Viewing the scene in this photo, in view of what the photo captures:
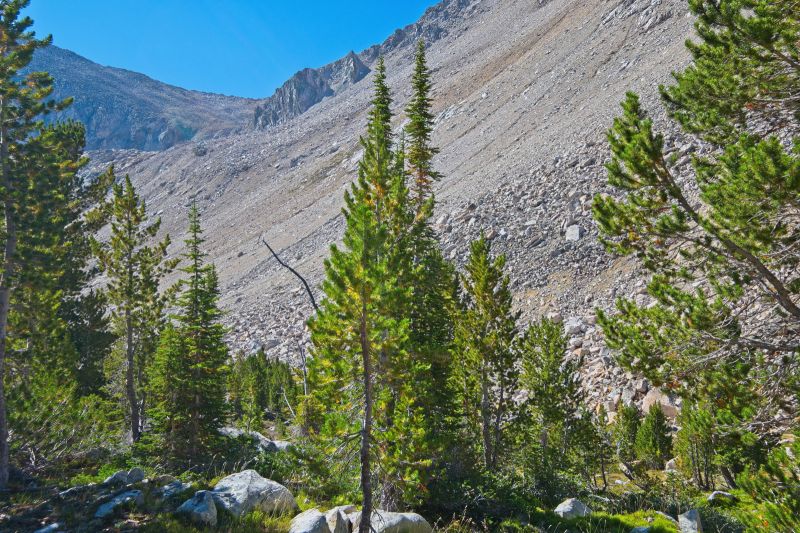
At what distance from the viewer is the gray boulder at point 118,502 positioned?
25.9 feet

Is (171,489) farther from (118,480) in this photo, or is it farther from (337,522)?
(337,522)

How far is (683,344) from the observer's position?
25.9 feet

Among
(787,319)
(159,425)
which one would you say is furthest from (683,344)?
(159,425)

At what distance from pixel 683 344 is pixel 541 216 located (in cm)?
2778

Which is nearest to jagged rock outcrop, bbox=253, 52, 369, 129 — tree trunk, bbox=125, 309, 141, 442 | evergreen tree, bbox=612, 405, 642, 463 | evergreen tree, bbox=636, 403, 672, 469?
tree trunk, bbox=125, 309, 141, 442

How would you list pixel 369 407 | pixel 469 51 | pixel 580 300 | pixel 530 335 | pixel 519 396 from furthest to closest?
pixel 469 51, pixel 580 300, pixel 519 396, pixel 530 335, pixel 369 407

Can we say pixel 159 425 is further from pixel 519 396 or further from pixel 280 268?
pixel 280 268

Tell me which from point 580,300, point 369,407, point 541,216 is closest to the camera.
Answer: point 369,407

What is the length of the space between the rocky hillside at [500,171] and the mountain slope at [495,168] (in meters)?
0.18

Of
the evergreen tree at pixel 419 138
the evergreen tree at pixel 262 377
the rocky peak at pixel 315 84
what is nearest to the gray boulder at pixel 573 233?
the evergreen tree at pixel 419 138

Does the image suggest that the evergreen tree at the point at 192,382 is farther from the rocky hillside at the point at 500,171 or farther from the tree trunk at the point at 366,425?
the rocky hillside at the point at 500,171

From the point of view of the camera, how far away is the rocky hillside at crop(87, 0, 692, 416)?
3114 centimetres

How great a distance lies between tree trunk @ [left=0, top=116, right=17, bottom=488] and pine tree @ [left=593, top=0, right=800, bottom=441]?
13685 mm

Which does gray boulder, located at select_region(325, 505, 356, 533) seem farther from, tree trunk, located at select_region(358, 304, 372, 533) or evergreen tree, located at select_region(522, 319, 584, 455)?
evergreen tree, located at select_region(522, 319, 584, 455)
